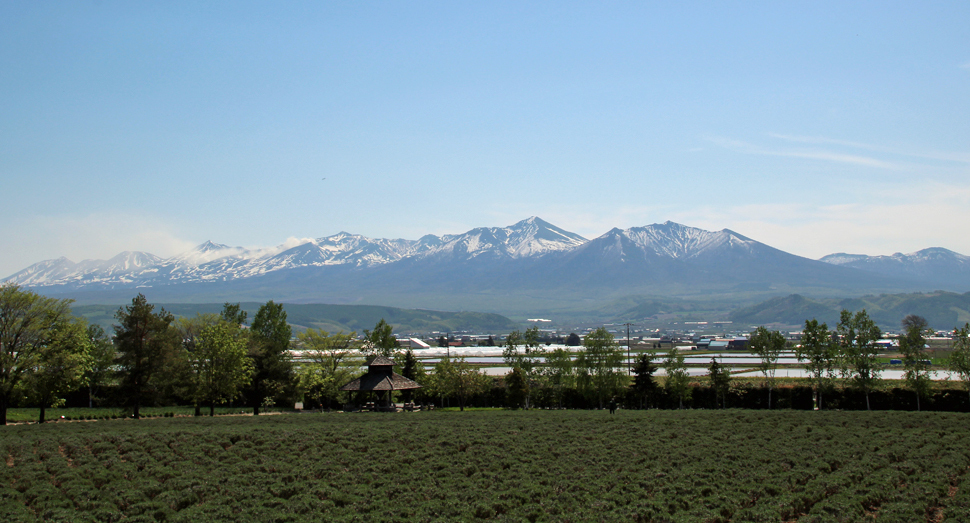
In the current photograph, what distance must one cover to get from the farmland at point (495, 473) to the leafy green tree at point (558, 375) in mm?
29186

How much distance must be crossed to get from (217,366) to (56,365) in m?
12.2

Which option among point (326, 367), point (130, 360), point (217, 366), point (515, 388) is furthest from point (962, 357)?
point (130, 360)

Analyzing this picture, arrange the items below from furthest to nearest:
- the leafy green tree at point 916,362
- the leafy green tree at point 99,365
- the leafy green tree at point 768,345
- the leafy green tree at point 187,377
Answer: the leafy green tree at point 99,365 → the leafy green tree at point 768,345 → the leafy green tree at point 916,362 → the leafy green tree at point 187,377

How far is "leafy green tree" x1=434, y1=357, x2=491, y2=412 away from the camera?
64.9 m

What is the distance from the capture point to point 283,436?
31.9m

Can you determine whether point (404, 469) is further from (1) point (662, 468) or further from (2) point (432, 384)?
(2) point (432, 384)

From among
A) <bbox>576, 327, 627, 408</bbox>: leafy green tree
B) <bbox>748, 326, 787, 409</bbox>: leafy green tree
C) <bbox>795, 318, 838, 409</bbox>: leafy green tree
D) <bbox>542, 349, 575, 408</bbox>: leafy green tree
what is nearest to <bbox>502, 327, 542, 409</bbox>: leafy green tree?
<bbox>542, 349, 575, 408</bbox>: leafy green tree

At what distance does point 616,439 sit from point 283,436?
17.6 metres

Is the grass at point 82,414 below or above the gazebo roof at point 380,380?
below

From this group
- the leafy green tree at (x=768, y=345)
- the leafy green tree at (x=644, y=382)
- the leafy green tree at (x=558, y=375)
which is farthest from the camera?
Result: the leafy green tree at (x=558, y=375)

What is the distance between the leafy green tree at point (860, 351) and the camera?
2283 inches

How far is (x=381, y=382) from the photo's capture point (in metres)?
58.4

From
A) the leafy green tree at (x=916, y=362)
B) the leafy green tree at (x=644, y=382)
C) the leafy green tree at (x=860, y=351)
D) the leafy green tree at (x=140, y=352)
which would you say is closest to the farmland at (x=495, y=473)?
the leafy green tree at (x=140, y=352)

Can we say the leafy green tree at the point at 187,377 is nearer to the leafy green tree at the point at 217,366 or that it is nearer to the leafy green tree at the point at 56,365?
the leafy green tree at the point at 217,366
